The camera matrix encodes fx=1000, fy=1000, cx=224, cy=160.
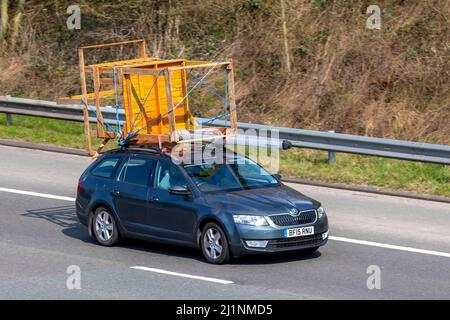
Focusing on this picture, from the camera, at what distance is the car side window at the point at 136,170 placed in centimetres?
1451

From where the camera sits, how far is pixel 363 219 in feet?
54.0

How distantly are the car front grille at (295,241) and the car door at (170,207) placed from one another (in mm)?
1184

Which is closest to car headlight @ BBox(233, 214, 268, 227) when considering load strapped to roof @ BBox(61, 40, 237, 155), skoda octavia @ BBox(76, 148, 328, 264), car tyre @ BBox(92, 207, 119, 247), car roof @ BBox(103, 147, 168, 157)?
skoda octavia @ BBox(76, 148, 328, 264)

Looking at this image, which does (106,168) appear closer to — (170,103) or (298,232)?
(170,103)

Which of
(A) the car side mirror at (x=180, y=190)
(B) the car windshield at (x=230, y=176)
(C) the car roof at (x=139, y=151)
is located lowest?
(A) the car side mirror at (x=180, y=190)

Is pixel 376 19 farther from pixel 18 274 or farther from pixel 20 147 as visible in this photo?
pixel 18 274

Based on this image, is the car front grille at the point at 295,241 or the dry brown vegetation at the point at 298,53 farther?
the dry brown vegetation at the point at 298,53

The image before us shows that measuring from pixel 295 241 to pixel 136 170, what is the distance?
2.77 meters

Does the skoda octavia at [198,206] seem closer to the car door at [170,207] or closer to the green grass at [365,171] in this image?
the car door at [170,207]

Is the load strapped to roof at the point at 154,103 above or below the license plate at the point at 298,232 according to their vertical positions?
above

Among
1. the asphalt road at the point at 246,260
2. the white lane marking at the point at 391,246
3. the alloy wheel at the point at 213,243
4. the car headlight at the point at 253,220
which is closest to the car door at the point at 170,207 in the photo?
the alloy wheel at the point at 213,243

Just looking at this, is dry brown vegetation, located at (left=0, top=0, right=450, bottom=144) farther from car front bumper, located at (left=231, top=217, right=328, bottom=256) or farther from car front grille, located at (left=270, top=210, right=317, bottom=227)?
car front bumper, located at (left=231, top=217, right=328, bottom=256)
